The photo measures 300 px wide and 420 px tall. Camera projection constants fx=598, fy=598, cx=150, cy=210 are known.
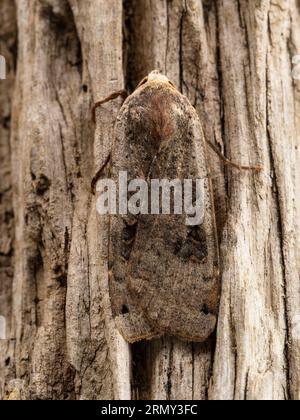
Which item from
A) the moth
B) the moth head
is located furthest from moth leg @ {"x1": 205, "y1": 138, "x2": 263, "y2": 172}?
the moth head

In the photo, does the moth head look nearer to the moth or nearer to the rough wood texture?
the moth

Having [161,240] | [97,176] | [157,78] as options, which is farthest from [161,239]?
[157,78]

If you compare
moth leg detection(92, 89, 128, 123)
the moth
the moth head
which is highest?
the moth head

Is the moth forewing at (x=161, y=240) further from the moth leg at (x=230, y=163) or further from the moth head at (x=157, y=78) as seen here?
the moth leg at (x=230, y=163)

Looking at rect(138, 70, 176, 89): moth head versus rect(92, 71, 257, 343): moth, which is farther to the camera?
rect(138, 70, 176, 89): moth head

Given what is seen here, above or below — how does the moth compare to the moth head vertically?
below
